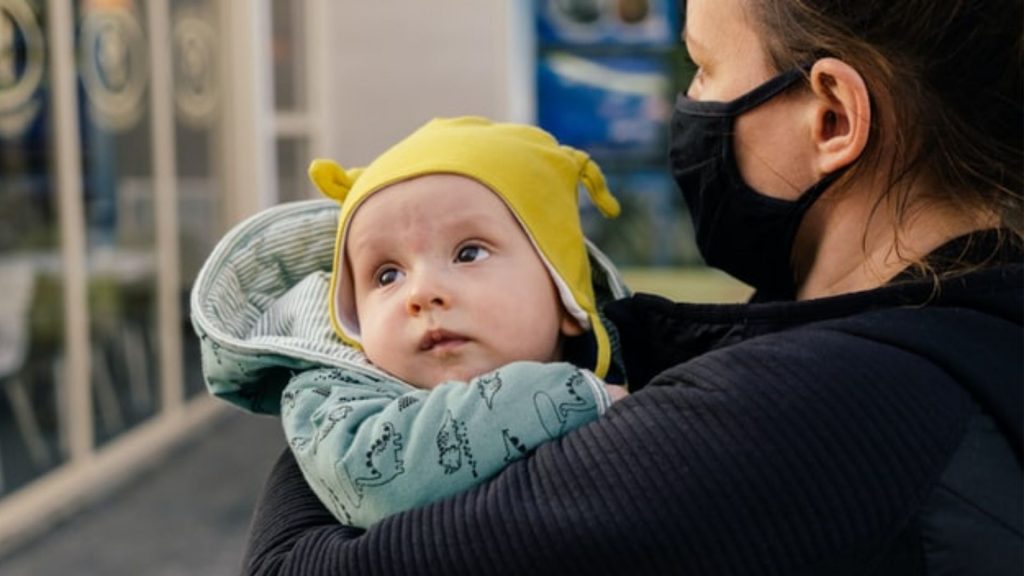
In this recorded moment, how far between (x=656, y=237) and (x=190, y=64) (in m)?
2.81

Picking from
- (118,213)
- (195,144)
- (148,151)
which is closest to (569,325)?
(118,213)

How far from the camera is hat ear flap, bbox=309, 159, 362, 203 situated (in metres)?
1.55

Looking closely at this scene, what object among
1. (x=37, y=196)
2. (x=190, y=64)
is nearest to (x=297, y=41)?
(x=190, y=64)

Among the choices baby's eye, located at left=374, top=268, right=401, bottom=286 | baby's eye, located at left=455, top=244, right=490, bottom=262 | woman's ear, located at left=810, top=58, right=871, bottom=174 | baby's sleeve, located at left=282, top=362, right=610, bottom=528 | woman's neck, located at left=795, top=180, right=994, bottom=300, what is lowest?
baby's sleeve, located at left=282, top=362, right=610, bottom=528

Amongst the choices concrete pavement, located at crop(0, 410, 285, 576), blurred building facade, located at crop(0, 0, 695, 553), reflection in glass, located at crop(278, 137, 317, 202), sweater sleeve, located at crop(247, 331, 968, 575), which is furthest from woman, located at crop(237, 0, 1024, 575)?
reflection in glass, located at crop(278, 137, 317, 202)

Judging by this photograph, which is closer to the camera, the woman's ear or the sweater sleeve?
the sweater sleeve

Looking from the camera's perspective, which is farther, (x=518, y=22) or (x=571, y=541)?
(x=518, y=22)

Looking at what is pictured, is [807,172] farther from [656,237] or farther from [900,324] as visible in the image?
[656,237]

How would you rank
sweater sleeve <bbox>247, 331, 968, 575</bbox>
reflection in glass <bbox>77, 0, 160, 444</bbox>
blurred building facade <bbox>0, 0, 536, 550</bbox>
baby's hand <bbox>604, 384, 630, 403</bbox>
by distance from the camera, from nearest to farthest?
sweater sleeve <bbox>247, 331, 968, 575</bbox> → baby's hand <bbox>604, 384, 630, 403</bbox> → blurred building facade <bbox>0, 0, 536, 550</bbox> → reflection in glass <bbox>77, 0, 160, 444</bbox>

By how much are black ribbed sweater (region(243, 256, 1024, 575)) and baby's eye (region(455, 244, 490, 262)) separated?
0.32 m

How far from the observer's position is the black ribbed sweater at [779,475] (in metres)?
1.05

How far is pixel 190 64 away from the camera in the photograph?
7.13m

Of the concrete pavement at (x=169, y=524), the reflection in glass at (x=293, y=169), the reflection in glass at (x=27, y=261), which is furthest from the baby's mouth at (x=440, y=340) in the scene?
the reflection in glass at (x=293, y=169)

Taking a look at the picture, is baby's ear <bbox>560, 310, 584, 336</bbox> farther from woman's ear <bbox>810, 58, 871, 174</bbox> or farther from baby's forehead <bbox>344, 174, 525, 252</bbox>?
woman's ear <bbox>810, 58, 871, 174</bbox>
